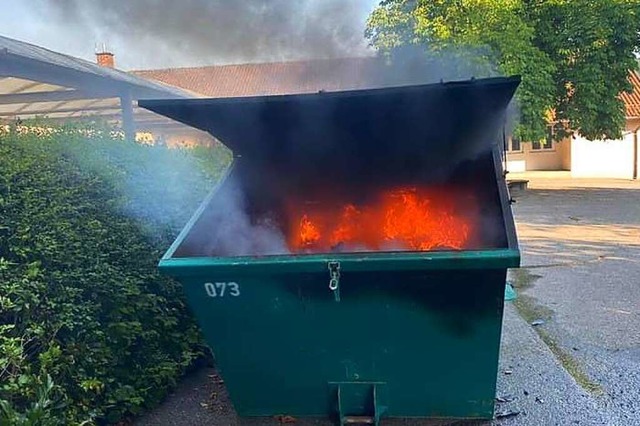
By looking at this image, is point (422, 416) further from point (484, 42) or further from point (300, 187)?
point (484, 42)

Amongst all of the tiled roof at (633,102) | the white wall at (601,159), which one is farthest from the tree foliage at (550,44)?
the white wall at (601,159)

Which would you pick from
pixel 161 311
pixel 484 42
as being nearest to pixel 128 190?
pixel 161 311

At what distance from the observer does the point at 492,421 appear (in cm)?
262

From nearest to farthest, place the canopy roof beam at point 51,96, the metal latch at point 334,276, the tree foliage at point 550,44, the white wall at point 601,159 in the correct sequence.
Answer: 1. the metal latch at point 334,276
2. the canopy roof beam at point 51,96
3. the tree foliage at point 550,44
4. the white wall at point 601,159

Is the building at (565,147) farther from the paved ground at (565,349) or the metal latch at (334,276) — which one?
the metal latch at (334,276)

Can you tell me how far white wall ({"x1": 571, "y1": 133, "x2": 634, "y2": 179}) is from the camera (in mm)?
20828

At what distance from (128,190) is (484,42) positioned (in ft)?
35.5

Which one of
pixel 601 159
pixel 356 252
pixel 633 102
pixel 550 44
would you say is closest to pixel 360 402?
pixel 356 252

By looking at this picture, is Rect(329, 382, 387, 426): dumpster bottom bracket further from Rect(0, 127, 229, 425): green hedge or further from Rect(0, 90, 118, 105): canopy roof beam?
Rect(0, 90, 118, 105): canopy roof beam

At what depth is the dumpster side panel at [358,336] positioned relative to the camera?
2.12 metres

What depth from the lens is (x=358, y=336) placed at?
88.9 inches

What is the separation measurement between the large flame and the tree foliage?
9395mm

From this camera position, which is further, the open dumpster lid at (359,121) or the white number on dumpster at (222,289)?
the open dumpster lid at (359,121)

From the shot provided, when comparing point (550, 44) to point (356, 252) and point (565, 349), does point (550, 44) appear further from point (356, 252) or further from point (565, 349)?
point (356, 252)
